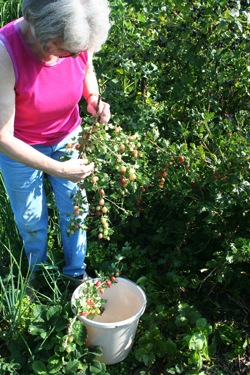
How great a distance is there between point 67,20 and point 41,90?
361mm

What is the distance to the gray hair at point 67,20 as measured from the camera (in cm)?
119

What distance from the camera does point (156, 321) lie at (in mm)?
1775

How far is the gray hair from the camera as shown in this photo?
1.19 m

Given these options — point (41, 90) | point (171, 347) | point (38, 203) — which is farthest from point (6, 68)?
point (171, 347)

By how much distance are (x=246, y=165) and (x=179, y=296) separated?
0.89 m

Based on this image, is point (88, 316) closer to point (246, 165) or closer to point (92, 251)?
point (92, 251)

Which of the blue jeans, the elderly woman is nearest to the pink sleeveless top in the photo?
the elderly woman

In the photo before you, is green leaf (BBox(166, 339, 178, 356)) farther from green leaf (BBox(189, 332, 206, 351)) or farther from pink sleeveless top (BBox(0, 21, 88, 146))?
pink sleeveless top (BBox(0, 21, 88, 146))

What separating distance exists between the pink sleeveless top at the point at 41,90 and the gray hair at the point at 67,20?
0.13 metres

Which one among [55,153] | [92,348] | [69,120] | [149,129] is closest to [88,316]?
[92,348]

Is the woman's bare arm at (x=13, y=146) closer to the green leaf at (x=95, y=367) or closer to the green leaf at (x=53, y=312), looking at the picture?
the green leaf at (x=53, y=312)

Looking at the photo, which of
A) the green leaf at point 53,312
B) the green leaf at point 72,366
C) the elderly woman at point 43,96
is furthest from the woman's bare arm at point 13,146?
the green leaf at point 72,366

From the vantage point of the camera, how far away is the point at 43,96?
1480 millimetres

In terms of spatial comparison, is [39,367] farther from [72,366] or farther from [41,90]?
[41,90]
